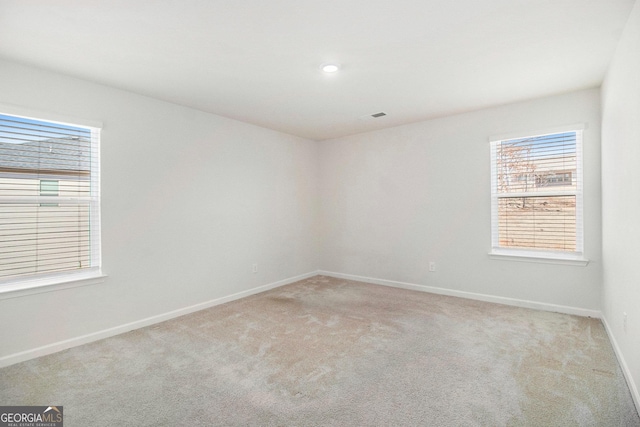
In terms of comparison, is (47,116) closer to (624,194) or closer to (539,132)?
(624,194)

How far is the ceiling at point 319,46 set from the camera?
201 cm

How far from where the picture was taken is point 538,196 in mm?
3773

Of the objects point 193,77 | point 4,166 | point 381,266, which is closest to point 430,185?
point 381,266

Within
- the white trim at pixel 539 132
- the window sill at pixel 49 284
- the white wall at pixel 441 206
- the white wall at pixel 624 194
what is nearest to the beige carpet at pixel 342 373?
the white wall at pixel 624 194

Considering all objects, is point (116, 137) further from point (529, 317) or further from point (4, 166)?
point (529, 317)

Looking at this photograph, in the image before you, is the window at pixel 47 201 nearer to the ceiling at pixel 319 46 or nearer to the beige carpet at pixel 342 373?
the ceiling at pixel 319 46

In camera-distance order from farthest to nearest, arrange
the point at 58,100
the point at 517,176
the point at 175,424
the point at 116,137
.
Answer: the point at 517,176
the point at 116,137
the point at 58,100
the point at 175,424

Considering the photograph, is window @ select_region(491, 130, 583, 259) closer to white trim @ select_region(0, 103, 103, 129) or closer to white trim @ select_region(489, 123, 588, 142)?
white trim @ select_region(489, 123, 588, 142)

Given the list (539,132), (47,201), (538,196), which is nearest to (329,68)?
(539,132)

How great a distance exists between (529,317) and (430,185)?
1961 millimetres

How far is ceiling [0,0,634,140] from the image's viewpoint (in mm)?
2012

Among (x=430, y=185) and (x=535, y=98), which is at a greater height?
(x=535, y=98)

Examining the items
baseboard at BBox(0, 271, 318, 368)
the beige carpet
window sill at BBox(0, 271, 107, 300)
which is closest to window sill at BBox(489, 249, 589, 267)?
the beige carpet

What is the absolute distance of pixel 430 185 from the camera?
454 cm
